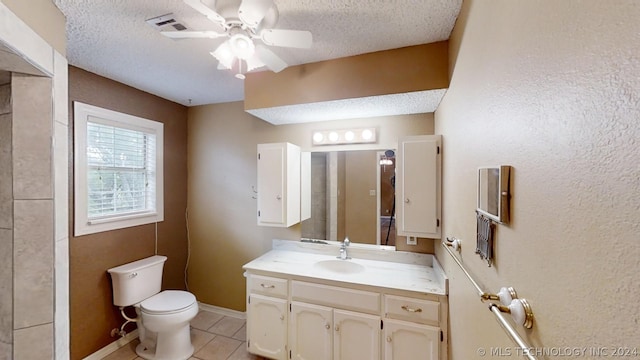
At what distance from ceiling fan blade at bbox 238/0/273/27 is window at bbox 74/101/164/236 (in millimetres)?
1830

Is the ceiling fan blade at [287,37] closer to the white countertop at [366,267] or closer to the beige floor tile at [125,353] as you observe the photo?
the white countertop at [366,267]

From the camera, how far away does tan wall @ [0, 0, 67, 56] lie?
3.42 feet

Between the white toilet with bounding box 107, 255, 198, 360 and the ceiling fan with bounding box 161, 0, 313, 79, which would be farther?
the white toilet with bounding box 107, 255, 198, 360

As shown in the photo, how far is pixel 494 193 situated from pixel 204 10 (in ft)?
4.44

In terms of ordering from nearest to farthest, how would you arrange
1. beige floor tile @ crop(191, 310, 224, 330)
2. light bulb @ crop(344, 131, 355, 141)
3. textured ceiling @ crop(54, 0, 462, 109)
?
textured ceiling @ crop(54, 0, 462, 109) < light bulb @ crop(344, 131, 355, 141) < beige floor tile @ crop(191, 310, 224, 330)

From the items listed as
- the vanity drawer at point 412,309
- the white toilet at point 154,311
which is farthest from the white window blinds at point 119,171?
the vanity drawer at point 412,309

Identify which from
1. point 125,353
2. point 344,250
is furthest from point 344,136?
point 125,353

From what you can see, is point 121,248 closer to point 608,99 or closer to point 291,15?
point 291,15

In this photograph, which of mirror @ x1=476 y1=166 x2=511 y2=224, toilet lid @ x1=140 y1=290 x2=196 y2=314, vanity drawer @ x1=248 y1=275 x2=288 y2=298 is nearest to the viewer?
mirror @ x1=476 y1=166 x2=511 y2=224

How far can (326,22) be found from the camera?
1.45m

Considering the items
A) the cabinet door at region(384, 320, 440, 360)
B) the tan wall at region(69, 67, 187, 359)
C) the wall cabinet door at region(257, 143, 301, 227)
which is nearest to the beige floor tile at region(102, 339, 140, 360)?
the tan wall at region(69, 67, 187, 359)

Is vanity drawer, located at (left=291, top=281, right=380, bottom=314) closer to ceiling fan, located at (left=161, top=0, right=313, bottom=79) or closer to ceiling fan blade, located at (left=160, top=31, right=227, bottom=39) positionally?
ceiling fan, located at (left=161, top=0, right=313, bottom=79)

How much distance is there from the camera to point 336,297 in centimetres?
182

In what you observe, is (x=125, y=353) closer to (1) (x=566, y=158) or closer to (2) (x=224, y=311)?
(2) (x=224, y=311)
